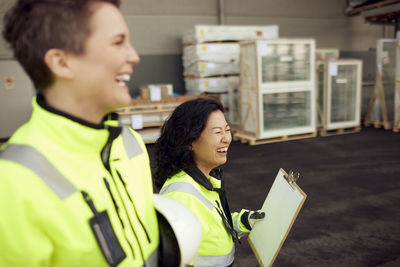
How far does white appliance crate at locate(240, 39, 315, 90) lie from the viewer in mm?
7012

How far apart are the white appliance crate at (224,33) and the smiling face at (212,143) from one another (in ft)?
21.6

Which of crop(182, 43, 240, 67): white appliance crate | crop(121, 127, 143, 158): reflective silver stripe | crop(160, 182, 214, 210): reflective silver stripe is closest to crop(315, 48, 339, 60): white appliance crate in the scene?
crop(182, 43, 240, 67): white appliance crate

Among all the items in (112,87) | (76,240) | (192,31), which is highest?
(192,31)

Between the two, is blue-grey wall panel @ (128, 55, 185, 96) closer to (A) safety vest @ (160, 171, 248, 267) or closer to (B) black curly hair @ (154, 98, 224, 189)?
(B) black curly hair @ (154, 98, 224, 189)

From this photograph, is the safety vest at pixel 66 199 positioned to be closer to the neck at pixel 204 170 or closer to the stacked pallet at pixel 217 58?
the neck at pixel 204 170

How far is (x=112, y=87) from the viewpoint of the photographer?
79cm

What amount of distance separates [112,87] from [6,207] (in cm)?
33

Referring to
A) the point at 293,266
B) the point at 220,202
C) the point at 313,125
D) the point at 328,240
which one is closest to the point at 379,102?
the point at 313,125

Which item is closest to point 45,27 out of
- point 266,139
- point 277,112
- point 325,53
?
point 277,112

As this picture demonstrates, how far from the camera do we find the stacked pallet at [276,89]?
7098 mm

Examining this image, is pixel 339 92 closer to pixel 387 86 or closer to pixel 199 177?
pixel 387 86

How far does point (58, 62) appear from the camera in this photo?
A: 746mm

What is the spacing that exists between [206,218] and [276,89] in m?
6.14

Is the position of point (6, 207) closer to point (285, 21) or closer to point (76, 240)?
point (76, 240)
